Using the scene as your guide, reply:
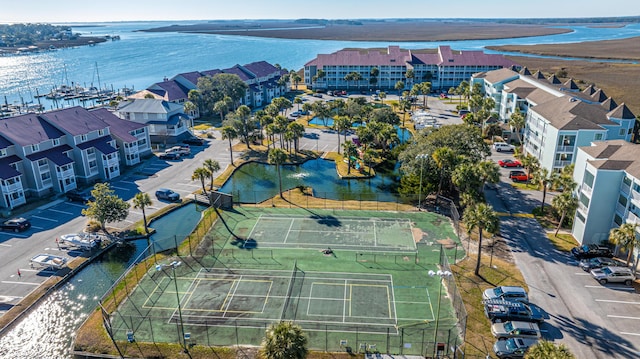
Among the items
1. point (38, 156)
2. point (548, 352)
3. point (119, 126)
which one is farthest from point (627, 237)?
point (119, 126)

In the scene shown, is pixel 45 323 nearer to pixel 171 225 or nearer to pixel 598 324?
pixel 171 225

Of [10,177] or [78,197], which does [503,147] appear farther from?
[10,177]

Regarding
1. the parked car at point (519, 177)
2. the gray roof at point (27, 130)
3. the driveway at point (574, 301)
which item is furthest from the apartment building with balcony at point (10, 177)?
the parked car at point (519, 177)

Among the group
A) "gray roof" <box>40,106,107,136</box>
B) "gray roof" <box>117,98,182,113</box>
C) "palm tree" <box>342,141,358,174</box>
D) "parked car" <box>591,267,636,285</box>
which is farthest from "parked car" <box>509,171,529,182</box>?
"gray roof" <box>117,98,182,113</box>

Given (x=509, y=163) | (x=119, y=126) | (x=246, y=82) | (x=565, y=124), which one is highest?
(x=565, y=124)

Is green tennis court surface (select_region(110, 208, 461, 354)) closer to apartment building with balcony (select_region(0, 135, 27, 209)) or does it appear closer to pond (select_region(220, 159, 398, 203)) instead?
pond (select_region(220, 159, 398, 203))

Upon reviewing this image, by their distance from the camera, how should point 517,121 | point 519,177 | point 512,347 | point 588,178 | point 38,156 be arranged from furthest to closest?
point 517,121 → point 519,177 → point 38,156 → point 588,178 → point 512,347
